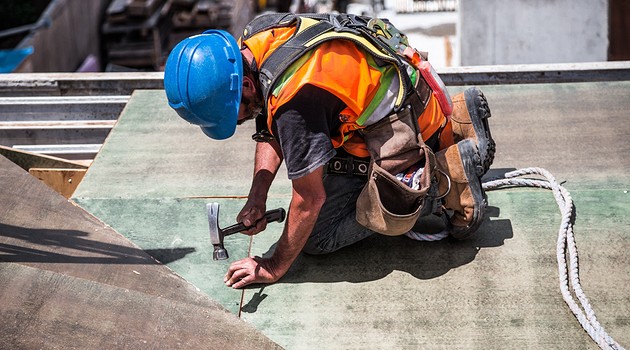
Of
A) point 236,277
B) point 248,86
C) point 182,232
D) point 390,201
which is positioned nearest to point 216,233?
point 236,277

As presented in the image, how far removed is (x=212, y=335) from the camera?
10.5 ft

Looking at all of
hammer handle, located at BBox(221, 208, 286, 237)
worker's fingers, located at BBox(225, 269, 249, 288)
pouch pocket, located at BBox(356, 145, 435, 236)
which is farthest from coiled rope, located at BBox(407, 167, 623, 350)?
worker's fingers, located at BBox(225, 269, 249, 288)

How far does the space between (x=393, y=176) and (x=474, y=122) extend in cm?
65

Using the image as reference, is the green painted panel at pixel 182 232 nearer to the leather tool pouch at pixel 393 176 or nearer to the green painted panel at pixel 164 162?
the green painted panel at pixel 164 162

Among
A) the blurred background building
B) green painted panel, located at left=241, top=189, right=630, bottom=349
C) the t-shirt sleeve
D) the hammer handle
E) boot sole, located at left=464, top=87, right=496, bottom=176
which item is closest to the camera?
the t-shirt sleeve

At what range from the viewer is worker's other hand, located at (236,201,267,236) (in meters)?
3.83

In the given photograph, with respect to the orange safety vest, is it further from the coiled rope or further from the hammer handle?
the coiled rope

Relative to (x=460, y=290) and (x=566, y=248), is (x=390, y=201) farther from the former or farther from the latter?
(x=566, y=248)

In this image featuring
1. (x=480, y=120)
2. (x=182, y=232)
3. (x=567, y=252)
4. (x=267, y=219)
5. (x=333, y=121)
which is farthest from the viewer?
(x=182, y=232)

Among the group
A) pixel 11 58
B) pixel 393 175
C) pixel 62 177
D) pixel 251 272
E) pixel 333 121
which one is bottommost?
pixel 11 58

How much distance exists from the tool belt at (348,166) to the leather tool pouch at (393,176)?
5.5 inches

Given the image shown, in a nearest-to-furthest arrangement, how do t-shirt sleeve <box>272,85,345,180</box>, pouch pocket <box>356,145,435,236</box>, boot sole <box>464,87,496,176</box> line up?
t-shirt sleeve <box>272,85,345,180</box> → pouch pocket <box>356,145,435,236</box> → boot sole <box>464,87,496,176</box>

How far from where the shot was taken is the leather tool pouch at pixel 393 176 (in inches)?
141

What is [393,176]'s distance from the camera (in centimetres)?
359
